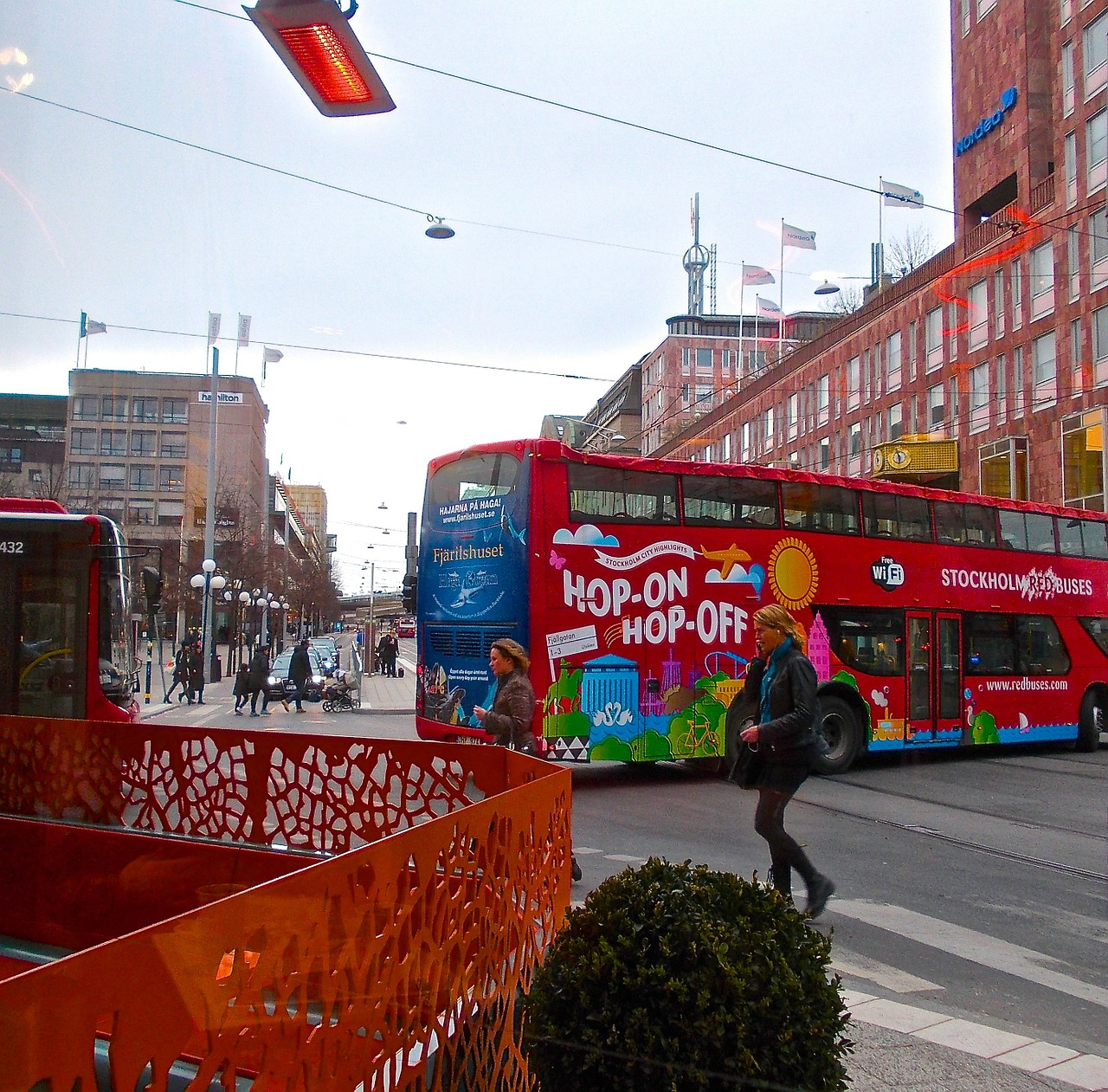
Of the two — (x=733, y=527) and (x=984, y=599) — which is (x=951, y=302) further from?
(x=733, y=527)

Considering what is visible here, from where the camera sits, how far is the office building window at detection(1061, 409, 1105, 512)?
107 ft

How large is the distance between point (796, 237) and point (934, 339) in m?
7.62

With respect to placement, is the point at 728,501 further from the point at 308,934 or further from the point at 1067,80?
the point at 1067,80

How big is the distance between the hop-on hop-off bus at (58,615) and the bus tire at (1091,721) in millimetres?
14382

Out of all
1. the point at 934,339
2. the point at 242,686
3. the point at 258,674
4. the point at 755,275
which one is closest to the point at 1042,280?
the point at 934,339

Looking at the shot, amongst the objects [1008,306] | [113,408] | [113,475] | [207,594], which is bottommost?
[207,594]

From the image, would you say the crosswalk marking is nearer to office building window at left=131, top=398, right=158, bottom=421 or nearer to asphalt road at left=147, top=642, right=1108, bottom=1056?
asphalt road at left=147, top=642, right=1108, bottom=1056

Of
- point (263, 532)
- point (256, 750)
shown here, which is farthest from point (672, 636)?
point (263, 532)

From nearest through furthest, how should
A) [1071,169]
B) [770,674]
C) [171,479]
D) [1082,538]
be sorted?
1. [770,674]
2. [1082,538]
3. [1071,169]
4. [171,479]

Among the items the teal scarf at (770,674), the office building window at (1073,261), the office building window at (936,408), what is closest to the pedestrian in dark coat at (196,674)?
the teal scarf at (770,674)

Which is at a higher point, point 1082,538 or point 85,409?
point 85,409

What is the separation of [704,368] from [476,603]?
77.7m

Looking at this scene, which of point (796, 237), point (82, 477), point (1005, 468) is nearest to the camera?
point (82, 477)

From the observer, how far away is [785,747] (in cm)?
622
